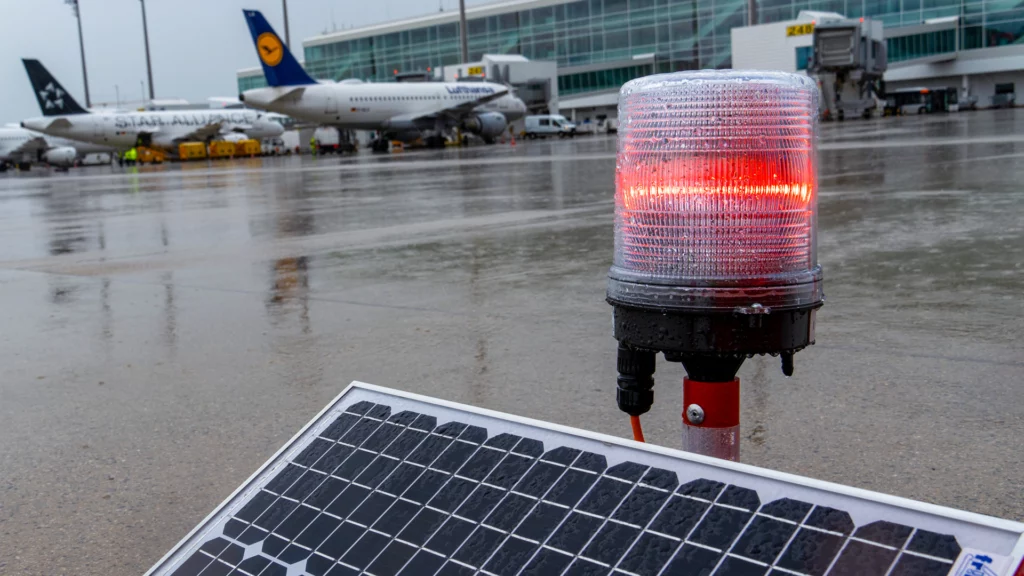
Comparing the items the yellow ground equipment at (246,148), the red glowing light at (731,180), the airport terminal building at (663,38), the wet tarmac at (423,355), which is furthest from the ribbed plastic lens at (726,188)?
the airport terminal building at (663,38)

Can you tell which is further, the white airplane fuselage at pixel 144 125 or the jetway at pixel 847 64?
the jetway at pixel 847 64

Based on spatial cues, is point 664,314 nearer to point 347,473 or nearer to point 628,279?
point 628,279

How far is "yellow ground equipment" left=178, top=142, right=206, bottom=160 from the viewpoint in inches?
2361

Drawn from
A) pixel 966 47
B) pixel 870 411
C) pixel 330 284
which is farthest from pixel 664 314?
pixel 966 47

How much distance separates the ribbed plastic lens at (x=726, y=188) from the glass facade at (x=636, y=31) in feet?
271

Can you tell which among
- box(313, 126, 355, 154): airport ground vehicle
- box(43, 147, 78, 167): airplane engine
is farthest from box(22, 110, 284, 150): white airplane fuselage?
box(313, 126, 355, 154): airport ground vehicle

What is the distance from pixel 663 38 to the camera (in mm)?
88312

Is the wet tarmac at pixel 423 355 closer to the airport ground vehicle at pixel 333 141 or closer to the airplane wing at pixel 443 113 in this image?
the airplane wing at pixel 443 113

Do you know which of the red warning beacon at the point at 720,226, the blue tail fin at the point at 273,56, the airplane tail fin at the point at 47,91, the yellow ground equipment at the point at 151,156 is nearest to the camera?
the red warning beacon at the point at 720,226

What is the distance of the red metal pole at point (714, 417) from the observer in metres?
2.11

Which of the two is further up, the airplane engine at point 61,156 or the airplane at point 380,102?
the airplane at point 380,102

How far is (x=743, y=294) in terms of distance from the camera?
2.01 meters

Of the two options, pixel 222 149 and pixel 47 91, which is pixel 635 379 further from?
pixel 222 149

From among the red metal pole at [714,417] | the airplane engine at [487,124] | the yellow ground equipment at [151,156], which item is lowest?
the red metal pole at [714,417]
